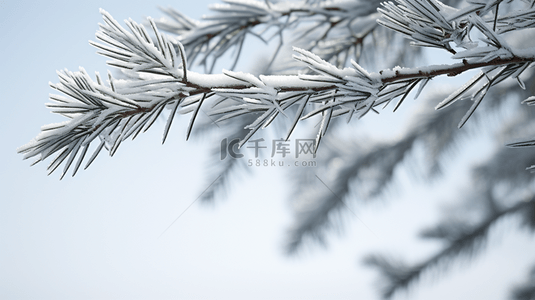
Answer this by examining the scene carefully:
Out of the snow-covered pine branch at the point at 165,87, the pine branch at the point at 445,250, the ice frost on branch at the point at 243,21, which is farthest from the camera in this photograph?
the pine branch at the point at 445,250

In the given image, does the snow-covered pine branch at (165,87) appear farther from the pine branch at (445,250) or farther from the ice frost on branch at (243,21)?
the pine branch at (445,250)

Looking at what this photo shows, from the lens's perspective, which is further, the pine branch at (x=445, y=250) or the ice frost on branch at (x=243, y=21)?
the pine branch at (x=445, y=250)

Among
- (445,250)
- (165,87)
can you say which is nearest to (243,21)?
(165,87)

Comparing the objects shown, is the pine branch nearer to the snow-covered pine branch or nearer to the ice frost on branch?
the ice frost on branch

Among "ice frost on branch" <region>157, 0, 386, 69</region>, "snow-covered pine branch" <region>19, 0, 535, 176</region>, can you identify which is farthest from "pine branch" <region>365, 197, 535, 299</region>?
"snow-covered pine branch" <region>19, 0, 535, 176</region>

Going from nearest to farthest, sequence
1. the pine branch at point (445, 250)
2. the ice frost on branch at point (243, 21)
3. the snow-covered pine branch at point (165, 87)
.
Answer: the snow-covered pine branch at point (165, 87) → the ice frost on branch at point (243, 21) → the pine branch at point (445, 250)

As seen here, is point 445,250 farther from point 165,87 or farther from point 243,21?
point 165,87

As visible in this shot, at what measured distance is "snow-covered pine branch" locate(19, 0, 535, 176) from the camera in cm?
20

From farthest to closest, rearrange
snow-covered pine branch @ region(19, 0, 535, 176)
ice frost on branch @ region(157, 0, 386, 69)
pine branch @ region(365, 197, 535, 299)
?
pine branch @ region(365, 197, 535, 299) → ice frost on branch @ region(157, 0, 386, 69) → snow-covered pine branch @ region(19, 0, 535, 176)

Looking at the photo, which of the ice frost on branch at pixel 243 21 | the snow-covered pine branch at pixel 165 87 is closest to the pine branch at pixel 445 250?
the ice frost on branch at pixel 243 21

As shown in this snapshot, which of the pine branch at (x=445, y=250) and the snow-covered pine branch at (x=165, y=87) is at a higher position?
the snow-covered pine branch at (x=165, y=87)

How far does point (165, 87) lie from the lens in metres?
0.21

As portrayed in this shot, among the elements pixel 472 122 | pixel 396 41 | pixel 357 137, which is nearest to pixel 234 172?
pixel 357 137

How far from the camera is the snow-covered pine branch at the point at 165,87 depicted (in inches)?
7.8
